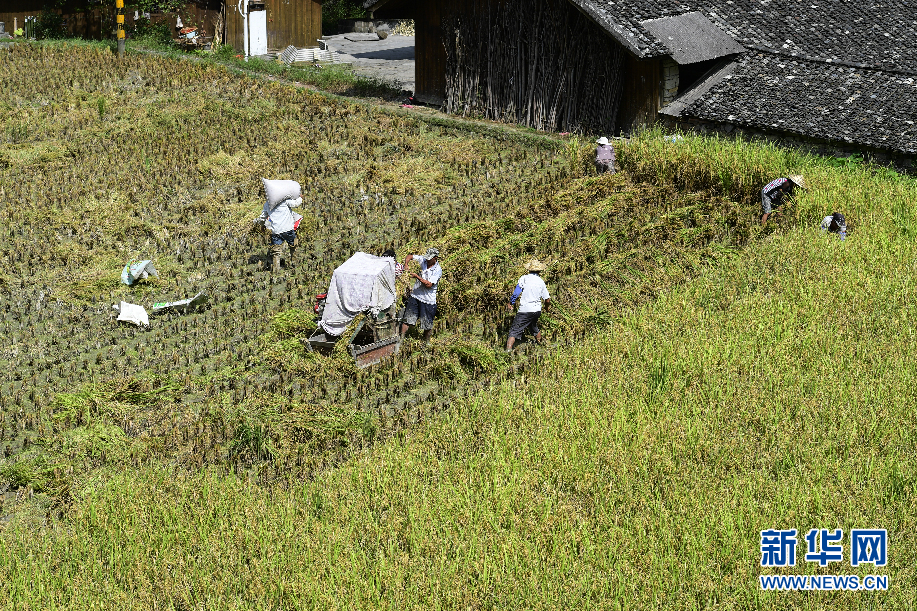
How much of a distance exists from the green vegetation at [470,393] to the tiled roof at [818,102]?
0.95 meters

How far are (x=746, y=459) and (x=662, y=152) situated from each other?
825 centimetres

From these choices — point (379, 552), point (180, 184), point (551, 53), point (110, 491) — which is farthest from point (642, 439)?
point (551, 53)

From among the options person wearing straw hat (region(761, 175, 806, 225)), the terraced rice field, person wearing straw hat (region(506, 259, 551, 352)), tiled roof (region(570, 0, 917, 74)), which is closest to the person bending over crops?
the terraced rice field

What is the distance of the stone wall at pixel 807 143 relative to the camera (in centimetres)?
1554

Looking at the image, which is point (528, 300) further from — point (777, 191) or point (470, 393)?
point (777, 191)

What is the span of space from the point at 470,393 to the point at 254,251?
18.2ft

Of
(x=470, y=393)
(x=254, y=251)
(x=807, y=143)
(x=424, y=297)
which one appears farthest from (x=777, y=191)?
(x=254, y=251)

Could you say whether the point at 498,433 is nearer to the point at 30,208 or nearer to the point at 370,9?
the point at 30,208

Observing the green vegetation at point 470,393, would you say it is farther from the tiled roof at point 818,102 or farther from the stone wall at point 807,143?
the tiled roof at point 818,102

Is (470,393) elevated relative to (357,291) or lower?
lower

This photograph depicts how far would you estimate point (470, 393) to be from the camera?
9.83 m

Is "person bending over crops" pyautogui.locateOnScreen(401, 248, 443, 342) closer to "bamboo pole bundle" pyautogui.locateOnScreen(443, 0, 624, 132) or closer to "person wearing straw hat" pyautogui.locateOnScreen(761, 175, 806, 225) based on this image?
"person wearing straw hat" pyautogui.locateOnScreen(761, 175, 806, 225)

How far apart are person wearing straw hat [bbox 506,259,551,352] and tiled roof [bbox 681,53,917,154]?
7.46m

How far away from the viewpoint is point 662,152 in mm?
15461
